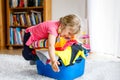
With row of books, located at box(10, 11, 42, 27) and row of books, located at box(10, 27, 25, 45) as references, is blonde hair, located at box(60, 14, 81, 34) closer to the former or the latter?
row of books, located at box(10, 11, 42, 27)

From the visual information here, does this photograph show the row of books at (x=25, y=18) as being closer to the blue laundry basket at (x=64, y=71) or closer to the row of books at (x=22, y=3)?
the row of books at (x=22, y=3)

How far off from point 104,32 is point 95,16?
207mm

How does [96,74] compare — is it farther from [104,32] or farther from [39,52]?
[104,32]

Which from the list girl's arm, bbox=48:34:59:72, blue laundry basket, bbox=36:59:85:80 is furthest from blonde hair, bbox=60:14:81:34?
blue laundry basket, bbox=36:59:85:80

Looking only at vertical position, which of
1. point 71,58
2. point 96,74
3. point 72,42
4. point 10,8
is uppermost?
point 10,8

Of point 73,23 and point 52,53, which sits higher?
A: point 73,23

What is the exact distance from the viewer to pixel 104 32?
8.28ft

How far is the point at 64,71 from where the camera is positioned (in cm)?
154

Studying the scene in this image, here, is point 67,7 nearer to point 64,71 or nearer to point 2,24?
point 2,24

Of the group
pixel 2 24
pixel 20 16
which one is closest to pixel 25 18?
pixel 20 16

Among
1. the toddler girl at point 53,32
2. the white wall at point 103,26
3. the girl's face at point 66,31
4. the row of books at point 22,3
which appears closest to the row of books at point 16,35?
the row of books at point 22,3

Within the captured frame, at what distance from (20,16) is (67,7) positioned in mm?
600

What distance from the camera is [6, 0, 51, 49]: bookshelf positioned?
9.07ft

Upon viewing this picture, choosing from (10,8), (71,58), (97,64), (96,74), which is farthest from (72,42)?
(10,8)
